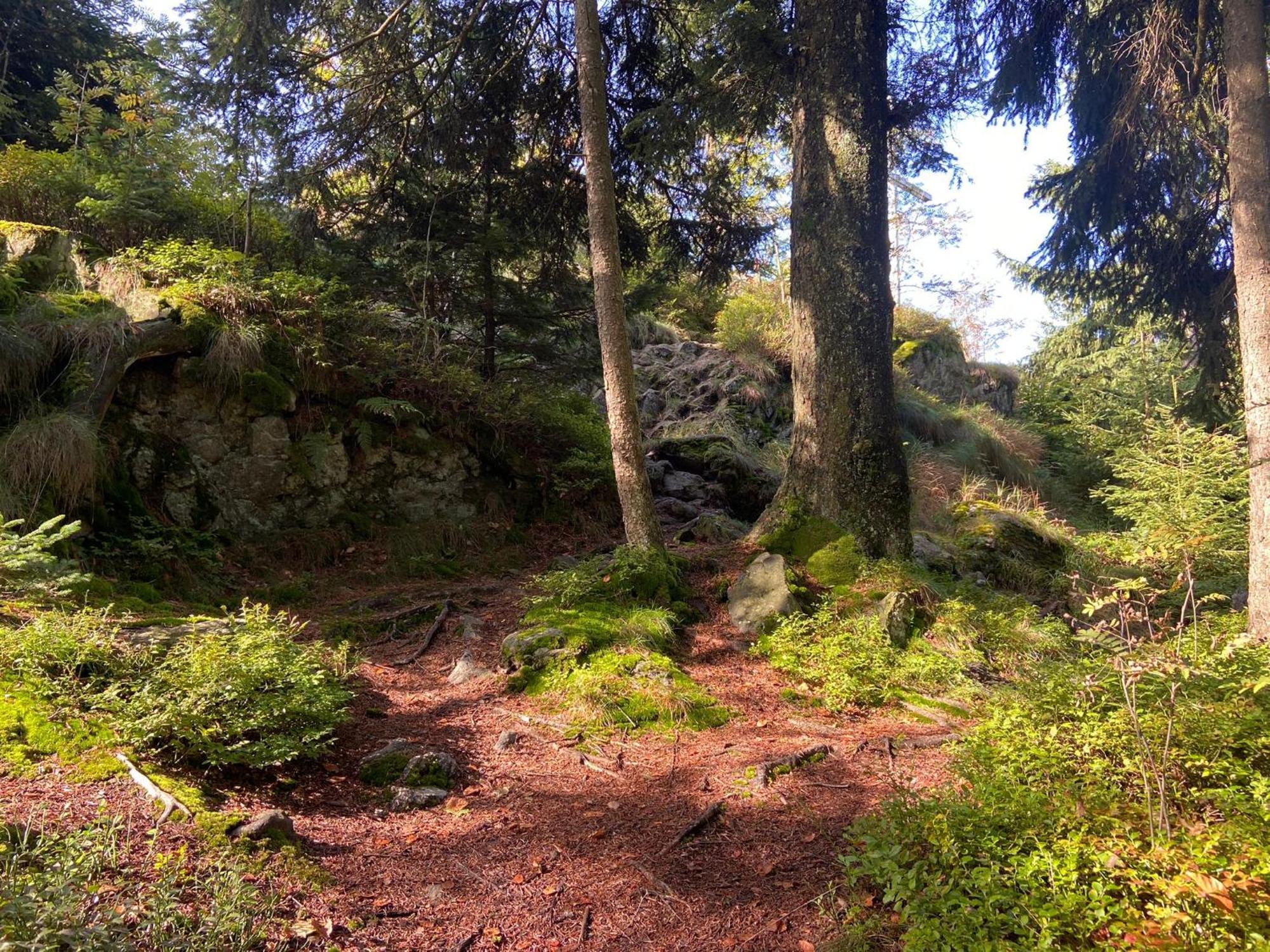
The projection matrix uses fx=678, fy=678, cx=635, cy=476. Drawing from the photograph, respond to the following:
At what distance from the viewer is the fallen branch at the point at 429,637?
566 cm

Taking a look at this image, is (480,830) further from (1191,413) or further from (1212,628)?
(1191,413)

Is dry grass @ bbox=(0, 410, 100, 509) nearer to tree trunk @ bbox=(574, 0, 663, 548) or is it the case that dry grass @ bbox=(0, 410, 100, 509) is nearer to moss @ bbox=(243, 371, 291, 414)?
moss @ bbox=(243, 371, 291, 414)

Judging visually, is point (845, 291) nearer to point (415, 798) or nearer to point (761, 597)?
point (761, 597)

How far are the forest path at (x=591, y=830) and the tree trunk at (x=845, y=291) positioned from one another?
2.48m

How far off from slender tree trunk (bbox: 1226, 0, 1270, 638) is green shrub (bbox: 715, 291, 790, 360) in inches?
355

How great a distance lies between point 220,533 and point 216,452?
0.88 metres

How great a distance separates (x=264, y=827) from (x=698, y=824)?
1.91 m

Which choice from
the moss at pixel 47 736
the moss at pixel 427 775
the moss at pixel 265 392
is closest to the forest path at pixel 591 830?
the moss at pixel 427 775

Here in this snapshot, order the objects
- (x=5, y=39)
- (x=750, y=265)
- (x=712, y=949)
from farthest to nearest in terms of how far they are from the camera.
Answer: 1. (x=5, y=39)
2. (x=750, y=265)
3. (x=712, y=949)

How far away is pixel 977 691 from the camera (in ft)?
15.8

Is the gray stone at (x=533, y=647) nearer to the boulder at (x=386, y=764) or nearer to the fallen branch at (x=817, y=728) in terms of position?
the boulder at (x=386, y=764)

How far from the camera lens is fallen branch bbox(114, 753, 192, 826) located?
2.64 meters

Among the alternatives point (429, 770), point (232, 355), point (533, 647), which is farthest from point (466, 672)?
point (232, 355)

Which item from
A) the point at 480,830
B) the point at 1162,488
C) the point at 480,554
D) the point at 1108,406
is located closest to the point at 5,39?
the point at 480,554
